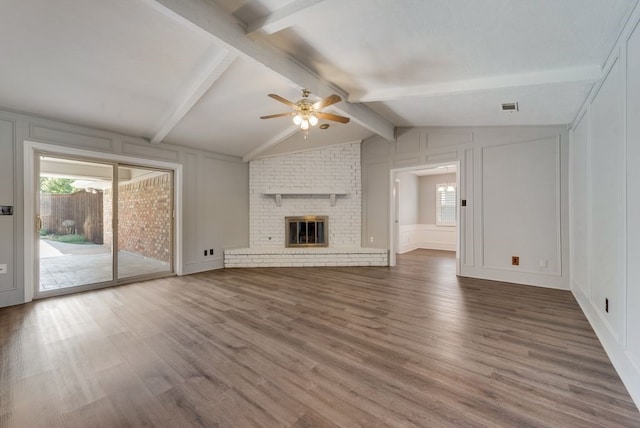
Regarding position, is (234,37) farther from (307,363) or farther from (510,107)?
(510,107)

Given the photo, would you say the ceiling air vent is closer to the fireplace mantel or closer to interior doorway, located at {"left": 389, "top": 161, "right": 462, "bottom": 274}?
the fireplace mantel

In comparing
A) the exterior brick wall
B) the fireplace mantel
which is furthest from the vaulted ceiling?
the fireplace mantel

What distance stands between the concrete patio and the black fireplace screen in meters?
2.75

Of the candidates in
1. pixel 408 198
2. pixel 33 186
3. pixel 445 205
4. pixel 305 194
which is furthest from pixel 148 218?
pixel 445 205

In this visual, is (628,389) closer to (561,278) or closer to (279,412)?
(279,412)

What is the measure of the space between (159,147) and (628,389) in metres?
6.04

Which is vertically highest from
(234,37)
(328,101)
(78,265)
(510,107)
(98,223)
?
(234,37)

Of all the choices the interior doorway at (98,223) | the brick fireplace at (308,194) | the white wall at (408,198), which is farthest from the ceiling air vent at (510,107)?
the interior doorway at (98,223)

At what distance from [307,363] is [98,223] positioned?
166 inches

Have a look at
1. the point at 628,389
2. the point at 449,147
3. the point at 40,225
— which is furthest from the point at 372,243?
the point at 40,225

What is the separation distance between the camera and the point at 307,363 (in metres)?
1.99

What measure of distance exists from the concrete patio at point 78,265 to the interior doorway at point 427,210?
609 cm

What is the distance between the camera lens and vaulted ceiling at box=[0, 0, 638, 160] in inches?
81.0

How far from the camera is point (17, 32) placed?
7.13 ft
